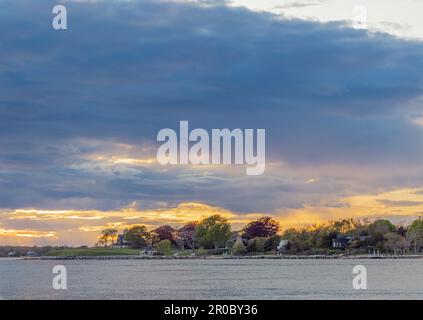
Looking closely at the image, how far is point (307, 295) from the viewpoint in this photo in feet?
265

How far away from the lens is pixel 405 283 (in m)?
108
